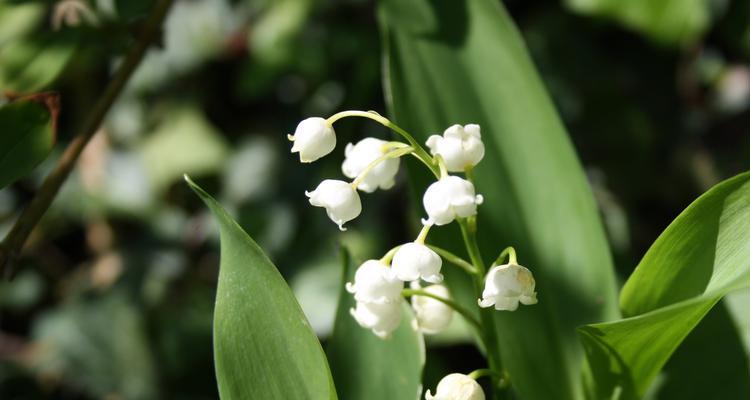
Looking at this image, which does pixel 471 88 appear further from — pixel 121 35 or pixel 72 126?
pixel 72 126

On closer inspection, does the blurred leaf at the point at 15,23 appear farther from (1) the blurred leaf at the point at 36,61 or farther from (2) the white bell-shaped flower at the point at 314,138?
(2) the white bell-shaped flower at the point at 314,138

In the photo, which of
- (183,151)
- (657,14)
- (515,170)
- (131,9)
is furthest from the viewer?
(183,151)

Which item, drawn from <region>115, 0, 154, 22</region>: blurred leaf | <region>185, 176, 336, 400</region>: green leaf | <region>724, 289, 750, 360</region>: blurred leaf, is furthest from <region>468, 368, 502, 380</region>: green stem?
<region>115, 0, 154, 22</region>: blurred leaf

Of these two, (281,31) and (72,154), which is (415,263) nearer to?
(72,154)

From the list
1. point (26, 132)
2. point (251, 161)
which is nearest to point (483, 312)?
point (26, 132)

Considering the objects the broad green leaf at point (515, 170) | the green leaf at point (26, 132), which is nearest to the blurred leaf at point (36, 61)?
the green leaf at point (26, 132)

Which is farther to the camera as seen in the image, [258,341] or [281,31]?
[281,31]

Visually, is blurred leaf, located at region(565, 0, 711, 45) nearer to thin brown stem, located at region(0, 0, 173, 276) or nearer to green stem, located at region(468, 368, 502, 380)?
thin brown stem, located at region(0, 0, 173, 276)
